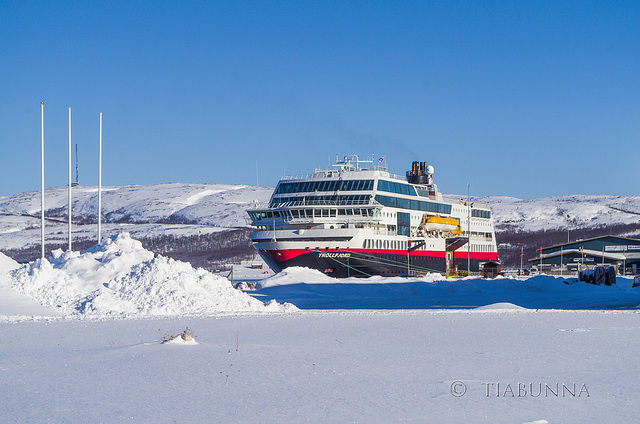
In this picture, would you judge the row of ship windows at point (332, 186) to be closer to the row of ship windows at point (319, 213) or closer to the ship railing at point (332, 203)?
the ship railing at point (332, 203)

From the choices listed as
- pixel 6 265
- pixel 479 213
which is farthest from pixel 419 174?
pixel 6 265

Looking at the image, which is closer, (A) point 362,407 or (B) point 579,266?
(A) point 362,407

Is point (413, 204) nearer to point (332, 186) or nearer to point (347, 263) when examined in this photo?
point (332, 186)

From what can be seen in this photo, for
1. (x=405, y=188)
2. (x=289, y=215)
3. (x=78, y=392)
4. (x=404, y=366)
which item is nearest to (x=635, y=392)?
(x=404, y=366)

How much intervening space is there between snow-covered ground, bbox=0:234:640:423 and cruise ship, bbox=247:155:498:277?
1319 inches

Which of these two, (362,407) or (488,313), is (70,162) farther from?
(362,407)

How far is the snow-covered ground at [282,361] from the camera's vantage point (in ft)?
31.3

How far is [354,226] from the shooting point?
61.9 m

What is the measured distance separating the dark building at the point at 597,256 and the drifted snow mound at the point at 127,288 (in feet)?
233

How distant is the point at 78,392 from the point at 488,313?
Result: 53.3 feet

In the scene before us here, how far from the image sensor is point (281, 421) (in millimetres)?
9023

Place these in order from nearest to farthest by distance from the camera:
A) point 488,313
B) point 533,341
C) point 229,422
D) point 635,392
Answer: point 229,422
point 635,392
point 533,341
point 488,313

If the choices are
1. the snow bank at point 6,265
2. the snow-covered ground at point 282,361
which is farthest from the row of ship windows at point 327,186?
the snow-covered ground at point 282,361

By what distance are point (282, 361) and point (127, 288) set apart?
13.8m
